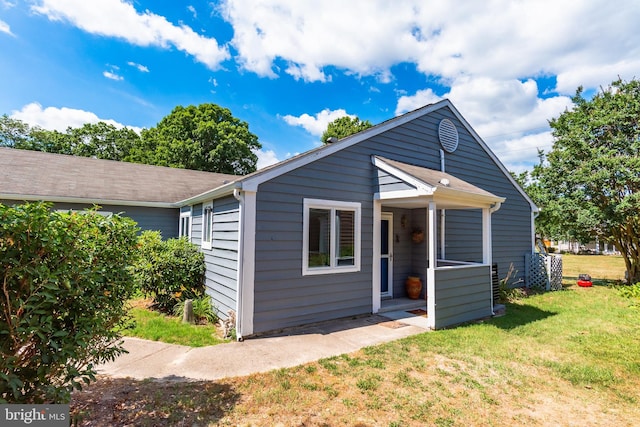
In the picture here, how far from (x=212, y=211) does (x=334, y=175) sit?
9.92 feet

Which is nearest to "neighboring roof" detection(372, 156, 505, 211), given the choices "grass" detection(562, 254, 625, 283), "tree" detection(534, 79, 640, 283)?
"tree" detection(534, 79, 640, 283)

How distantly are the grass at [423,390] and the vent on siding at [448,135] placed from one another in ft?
17.5

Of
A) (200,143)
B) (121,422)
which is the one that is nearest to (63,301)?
(121,422)

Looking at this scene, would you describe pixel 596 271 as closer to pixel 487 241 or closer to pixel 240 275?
pixel 487 241

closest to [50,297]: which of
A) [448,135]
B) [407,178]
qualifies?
[407,178]

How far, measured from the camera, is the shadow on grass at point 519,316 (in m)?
6.32

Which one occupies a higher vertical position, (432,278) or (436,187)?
(436,187)

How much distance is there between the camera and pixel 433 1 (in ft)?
19.7

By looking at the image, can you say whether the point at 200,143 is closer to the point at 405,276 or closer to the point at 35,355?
the point at 405,276

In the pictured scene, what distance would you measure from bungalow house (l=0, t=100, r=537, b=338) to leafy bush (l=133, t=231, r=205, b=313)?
1.79 ft

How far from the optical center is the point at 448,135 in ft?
28.6

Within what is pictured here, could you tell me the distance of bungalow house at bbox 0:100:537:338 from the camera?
5.44 metres

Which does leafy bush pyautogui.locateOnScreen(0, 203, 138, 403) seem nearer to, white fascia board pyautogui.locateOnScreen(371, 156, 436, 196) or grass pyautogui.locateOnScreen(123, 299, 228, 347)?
grass pyautogui.locateOnScreen(123, 299, 228, 347)

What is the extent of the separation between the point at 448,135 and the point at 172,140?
2416 cm
